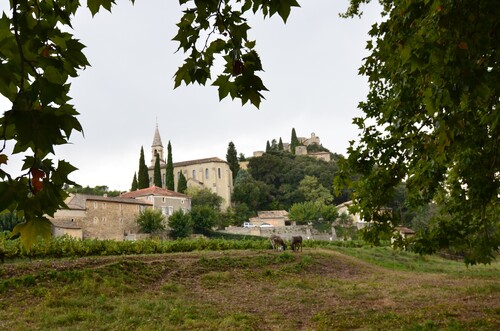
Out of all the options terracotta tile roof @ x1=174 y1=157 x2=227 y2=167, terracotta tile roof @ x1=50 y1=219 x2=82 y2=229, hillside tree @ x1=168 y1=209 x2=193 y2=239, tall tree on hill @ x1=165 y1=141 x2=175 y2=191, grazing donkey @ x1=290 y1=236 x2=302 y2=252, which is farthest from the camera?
terracotta tile roof @ x1=174 y1=157 x2=227 y2=167

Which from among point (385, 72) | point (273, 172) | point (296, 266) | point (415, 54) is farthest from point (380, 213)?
point (273, 172)

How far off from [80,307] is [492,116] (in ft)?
30.5

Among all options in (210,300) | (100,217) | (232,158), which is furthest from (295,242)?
(232,158)

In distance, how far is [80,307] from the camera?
9883mm

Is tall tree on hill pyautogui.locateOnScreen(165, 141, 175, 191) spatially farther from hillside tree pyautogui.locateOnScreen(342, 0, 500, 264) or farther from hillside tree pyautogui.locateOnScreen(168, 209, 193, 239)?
hillside tree pyautogui.locateOnScreen(342, 0, 500, 264)

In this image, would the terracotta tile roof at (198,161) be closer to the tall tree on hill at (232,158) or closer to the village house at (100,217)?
the tall tree on hill at (232,158)

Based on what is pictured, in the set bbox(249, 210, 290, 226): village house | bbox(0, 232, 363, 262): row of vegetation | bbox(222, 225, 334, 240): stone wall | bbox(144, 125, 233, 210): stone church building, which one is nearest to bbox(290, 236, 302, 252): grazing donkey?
bbox(0, 232, 363, 262): row of vegetation

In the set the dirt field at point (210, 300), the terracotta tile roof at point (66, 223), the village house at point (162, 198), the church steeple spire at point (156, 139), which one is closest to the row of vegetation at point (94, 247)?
the dirt field at point (210, 300)

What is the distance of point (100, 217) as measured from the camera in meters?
44.0

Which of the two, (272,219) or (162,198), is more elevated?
(162,198)

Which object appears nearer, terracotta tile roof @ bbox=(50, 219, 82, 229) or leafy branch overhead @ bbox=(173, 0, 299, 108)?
leafy branch overhead @ bbox=(173, 0, 299, 108)

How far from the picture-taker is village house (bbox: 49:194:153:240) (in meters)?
41.4

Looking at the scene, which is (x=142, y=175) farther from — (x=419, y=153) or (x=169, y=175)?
(x=419, y=153)

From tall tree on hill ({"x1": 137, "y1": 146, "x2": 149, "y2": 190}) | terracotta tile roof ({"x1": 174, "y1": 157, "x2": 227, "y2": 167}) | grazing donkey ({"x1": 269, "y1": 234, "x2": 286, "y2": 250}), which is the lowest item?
grazing donkey ({"x1": 269, "y1": 234, "x2": 286, "y2": 250})
